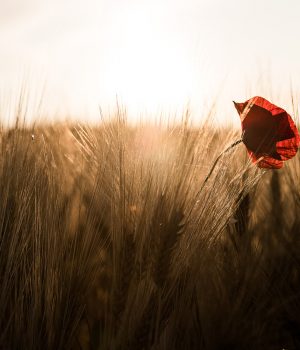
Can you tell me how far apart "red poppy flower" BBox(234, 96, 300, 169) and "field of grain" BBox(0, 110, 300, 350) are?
0.04 meters

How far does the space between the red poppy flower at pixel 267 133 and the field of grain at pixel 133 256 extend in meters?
0.04

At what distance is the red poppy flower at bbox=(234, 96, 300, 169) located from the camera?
3.62 ft

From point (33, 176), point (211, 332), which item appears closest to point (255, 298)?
point (211, 332)

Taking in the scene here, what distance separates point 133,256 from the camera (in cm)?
90

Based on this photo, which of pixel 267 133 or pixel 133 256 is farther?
pixel 267 133

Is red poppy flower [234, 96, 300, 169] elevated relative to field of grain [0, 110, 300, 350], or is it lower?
elevated

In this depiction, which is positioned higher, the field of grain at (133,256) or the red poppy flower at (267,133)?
the red poppy flower at (267,133)

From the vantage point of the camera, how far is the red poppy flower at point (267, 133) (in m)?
1.10

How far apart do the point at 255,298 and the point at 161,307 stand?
→ 31 centimetres

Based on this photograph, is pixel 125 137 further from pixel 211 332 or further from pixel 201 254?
pixel 211 332

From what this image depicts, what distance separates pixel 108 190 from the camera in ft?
3.34

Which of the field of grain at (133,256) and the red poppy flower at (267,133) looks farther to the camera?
the red poppy flower at (267,133)

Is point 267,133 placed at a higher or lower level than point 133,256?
higher

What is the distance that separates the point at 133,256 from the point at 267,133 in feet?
1.39
